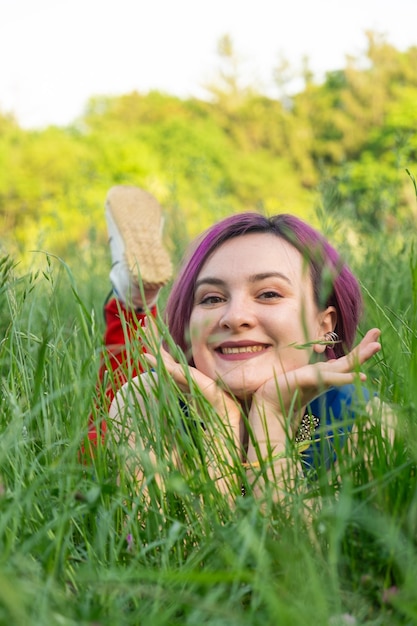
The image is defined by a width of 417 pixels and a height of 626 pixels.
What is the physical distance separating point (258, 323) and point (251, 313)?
3 cm

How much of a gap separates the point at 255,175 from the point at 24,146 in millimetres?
8917

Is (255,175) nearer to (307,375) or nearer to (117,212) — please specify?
(117,212)

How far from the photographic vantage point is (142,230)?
3.22m

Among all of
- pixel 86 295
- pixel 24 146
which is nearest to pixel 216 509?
pixel 86 295

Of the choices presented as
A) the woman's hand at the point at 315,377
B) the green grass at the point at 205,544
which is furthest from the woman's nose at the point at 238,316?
the green grass at the point at 205,544

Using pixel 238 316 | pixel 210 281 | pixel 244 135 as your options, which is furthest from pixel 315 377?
pixel 244 135

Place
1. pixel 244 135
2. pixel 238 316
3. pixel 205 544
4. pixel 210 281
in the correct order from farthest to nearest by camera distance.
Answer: pixel 244 135
pixel 210 281
pixel 238 316
pixel 205 544

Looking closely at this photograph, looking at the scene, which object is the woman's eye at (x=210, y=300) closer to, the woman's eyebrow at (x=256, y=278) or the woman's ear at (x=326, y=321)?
the woman's eyebrow at (x=256, y=278)

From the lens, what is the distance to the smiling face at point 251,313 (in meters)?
1.67

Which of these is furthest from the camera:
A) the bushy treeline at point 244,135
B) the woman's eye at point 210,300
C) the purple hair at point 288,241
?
the bushy treeline at point 244,135

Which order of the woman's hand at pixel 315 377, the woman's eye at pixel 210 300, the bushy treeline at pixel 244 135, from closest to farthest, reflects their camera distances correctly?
the woman's hand at pixel 315 377
the woman's eye at pixel 210 300
the bushy treeline at pixel 244 135

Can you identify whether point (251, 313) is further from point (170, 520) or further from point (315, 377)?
point (170, 520)

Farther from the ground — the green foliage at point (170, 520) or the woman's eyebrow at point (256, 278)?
the woman's eyebrow at point (256, 278)

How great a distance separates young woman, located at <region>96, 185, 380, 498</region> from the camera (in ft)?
5.06
